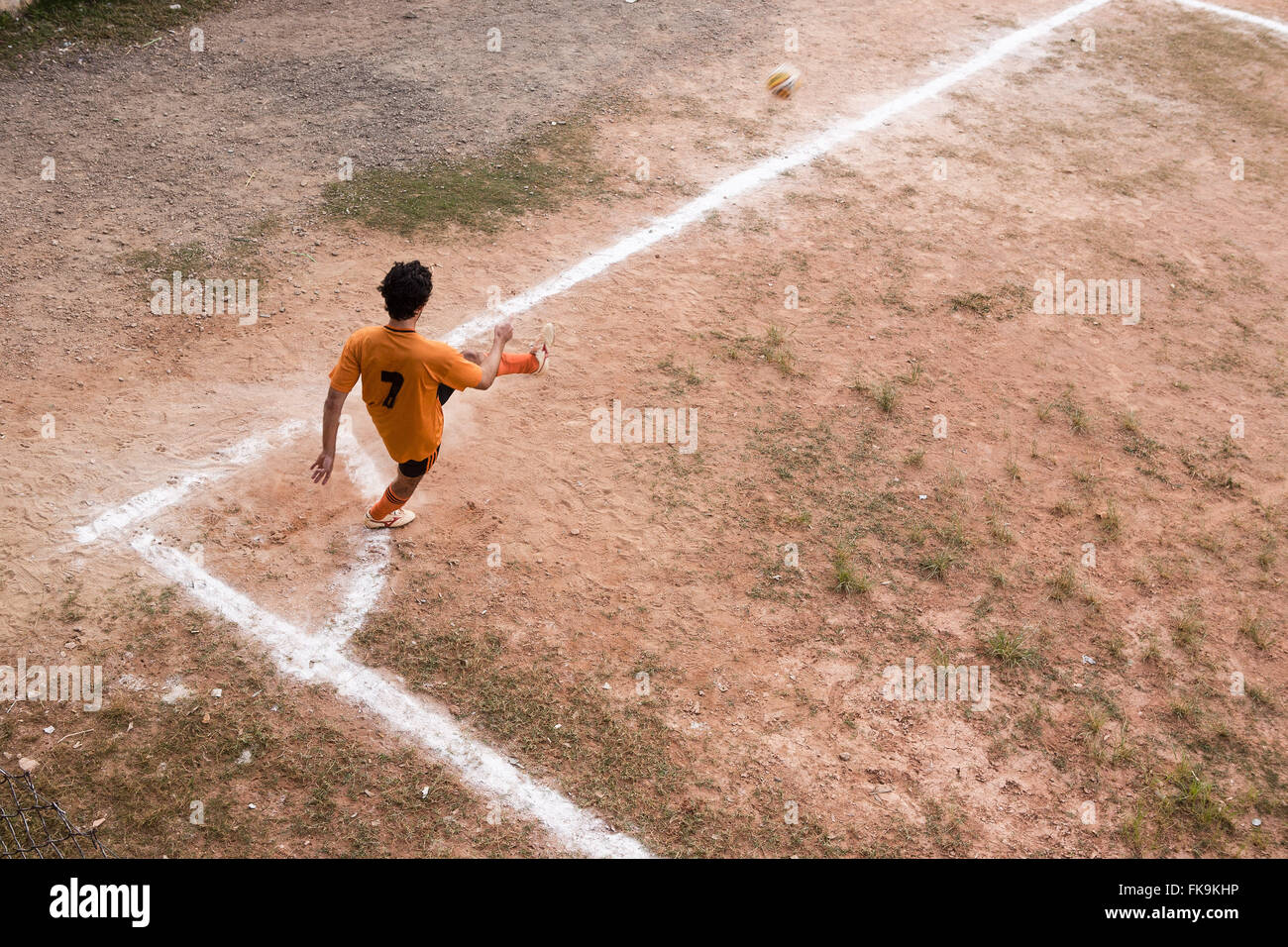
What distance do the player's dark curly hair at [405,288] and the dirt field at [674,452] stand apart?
5.53 ft

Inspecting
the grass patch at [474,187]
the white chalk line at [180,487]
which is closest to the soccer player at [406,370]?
the white chalk line at [180,487]

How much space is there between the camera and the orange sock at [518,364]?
5.90 metres

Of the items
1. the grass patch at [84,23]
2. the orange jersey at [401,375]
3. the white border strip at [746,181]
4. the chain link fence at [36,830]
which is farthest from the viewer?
the grass patch at [84,23]

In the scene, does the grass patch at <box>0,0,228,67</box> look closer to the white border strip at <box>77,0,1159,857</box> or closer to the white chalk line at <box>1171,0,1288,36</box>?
the white border strip at <box>77,0,1159,857</box>

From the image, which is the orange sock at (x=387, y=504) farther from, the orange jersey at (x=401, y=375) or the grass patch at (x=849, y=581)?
the grass patch at (x=849, y=581)

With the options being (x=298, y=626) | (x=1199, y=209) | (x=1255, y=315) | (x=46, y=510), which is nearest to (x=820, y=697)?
(x=298, y=626)

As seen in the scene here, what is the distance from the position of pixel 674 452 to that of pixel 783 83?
6.07 meters

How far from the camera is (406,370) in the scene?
19.1ft

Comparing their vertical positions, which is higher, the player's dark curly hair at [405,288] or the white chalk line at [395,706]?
the player's dark curly hair at [405,288]

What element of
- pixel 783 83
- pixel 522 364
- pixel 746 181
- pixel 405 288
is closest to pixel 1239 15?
pixel 783 83

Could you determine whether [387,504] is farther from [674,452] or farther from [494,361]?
[674,452]

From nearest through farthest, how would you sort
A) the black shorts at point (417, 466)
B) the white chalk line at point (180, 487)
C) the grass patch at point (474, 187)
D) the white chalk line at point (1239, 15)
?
the black shorts at point (417, 466)
the white chalk line at point (180, 487)
the grass patch at point (474, 187)
the white chalk line at point (1239, 15)
